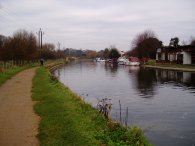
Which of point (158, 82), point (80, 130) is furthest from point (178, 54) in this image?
point (80, 130)

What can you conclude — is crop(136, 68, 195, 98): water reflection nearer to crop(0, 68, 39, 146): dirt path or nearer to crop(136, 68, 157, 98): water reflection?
crop(136, 68, 157, 98): water reflection

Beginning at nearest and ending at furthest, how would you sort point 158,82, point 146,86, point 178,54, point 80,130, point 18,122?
1. point 80,130
2. point 18,122
3. point 146,86
4. point 158,82
5. point 178,54

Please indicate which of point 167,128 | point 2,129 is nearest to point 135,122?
point 167,128

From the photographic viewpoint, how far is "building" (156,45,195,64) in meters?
64.6

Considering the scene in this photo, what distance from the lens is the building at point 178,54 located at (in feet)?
212

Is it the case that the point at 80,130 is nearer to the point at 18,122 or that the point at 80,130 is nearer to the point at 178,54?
the point at 18,122

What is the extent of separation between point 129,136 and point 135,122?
462cm

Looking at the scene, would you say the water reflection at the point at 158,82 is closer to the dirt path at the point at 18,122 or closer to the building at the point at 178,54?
the dirt path at the point at 18,122

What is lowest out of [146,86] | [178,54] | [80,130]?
[146,86]

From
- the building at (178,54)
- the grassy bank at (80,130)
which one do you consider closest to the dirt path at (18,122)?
the grassy bank at (80,130)

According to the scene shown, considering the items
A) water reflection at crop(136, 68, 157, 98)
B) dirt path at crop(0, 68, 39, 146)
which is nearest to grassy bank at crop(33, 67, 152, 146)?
dirt path at crop(0, 68, 39, 146)

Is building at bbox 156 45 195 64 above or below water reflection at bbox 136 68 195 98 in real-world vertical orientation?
above

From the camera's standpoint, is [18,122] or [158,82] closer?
[18,122]

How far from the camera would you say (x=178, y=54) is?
6912 centimetres
